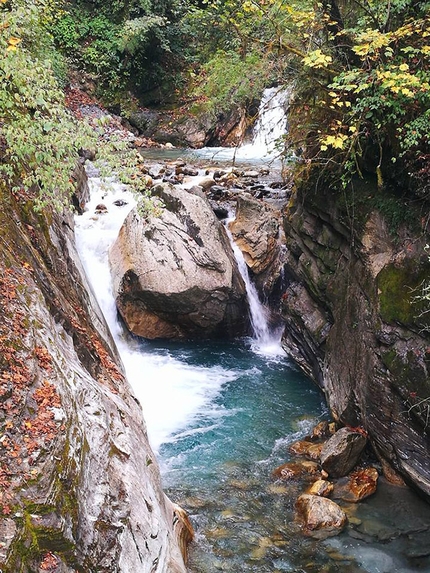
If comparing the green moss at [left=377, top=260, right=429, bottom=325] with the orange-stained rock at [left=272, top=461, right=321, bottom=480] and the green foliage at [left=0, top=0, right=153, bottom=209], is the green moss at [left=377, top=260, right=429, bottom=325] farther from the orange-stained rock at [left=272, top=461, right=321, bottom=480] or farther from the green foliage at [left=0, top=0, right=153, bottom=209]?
the green foliage at [left=0, top=0, right=153, bottom=209]

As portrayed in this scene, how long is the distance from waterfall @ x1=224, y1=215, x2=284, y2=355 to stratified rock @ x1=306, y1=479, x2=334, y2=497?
4929mm

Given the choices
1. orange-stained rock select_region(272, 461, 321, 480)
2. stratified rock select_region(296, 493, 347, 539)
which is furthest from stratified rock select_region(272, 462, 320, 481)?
→ stratified rock select_region(296, 493, 347, 539)

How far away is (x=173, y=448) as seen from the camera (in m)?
7.77

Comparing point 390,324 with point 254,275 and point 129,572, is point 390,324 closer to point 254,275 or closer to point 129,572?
point 129,572

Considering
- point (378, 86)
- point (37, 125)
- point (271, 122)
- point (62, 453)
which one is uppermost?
point (271, 122)

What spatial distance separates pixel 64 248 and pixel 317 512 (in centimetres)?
542

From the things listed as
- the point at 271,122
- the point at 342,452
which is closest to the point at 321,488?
the point at 342,452

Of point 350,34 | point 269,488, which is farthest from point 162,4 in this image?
point 269,488

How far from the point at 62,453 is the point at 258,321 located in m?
8.69

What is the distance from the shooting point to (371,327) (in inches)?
279

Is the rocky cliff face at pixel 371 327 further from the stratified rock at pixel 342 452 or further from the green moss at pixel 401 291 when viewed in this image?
the stratified rock at pixel 342 452

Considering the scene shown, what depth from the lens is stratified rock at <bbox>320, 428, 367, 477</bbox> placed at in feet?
23.0

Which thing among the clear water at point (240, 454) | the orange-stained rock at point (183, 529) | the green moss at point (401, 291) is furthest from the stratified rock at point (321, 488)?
the green moss at point (401, 291)

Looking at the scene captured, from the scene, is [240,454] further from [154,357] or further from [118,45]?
[118,45]
